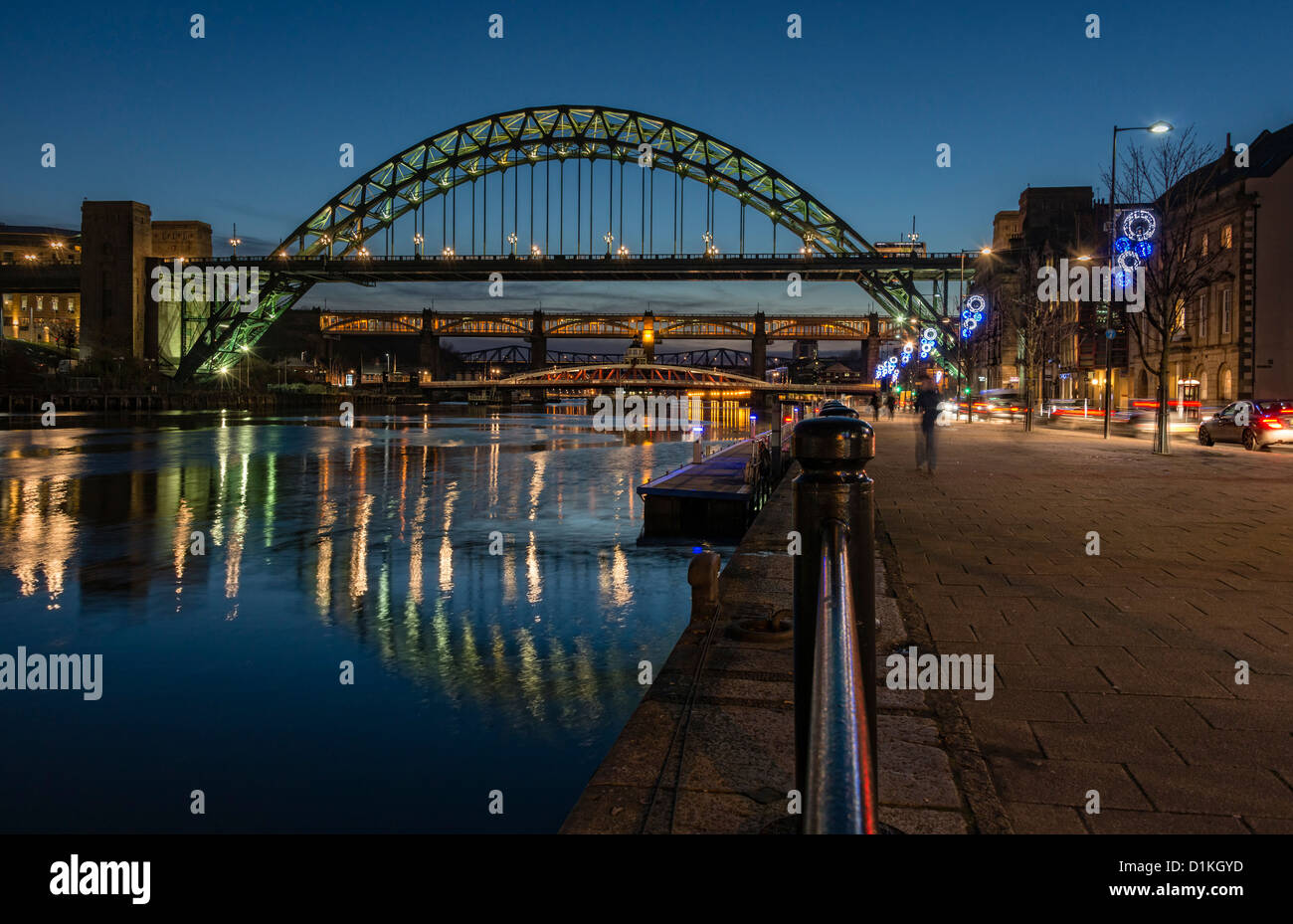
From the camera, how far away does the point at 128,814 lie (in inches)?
232

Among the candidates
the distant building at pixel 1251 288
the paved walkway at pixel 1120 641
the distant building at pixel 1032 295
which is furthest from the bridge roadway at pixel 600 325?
the paved walkway at pixel 1120 641

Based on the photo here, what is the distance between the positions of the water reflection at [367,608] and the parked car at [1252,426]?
57.6ft

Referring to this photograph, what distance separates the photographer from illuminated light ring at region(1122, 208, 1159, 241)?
2894 cm

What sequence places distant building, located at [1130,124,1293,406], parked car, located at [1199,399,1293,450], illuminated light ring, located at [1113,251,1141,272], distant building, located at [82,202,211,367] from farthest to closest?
distant building, located at [82,202,211,367] → distant building, located at [1130,124,1293,406] → illuminated light ring, located at [1113,251,1141,272] → parked car, located at [1199,399,1293,450]

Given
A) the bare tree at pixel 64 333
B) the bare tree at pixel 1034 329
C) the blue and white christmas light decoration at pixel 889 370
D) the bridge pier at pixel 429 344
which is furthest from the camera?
the bridge pier at pixel 429 344

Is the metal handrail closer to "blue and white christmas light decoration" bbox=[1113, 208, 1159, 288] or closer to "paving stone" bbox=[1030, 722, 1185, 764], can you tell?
"paving stone" bbox=[1030, 722, 1185, 764]

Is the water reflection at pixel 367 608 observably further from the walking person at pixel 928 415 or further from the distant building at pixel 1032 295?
the distant building at pixel 1032 295

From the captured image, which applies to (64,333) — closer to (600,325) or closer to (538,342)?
(538,342)

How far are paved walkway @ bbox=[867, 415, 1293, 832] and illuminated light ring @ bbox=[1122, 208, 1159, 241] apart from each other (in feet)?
54.8

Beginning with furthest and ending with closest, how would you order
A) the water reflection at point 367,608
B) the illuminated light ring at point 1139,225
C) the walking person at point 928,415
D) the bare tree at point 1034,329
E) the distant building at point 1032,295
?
the distant building at point 1032,295 < the bare tree at point 1034,329 < the illuminated light ring at point 1139,225 < the walking person at point 928,415 < the water reflection at point 367,608

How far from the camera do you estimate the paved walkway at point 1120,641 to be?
150 inches

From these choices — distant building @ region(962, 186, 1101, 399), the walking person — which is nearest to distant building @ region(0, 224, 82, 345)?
distant building @ region(962, 186, 1101, 399)

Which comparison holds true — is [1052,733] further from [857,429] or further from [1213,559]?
[1213,559]

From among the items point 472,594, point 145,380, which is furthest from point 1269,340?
point 145,380
